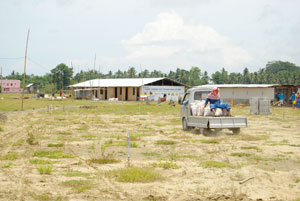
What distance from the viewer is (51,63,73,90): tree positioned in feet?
332

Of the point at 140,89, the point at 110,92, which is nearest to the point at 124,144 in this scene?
the point at 140,89

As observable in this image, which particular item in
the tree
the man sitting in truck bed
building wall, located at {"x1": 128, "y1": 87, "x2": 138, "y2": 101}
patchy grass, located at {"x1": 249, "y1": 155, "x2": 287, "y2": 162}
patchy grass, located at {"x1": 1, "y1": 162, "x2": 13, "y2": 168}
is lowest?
patchy grass, located at {"x1": 1, "y1": 162, "x2": 13, "y2": 168}

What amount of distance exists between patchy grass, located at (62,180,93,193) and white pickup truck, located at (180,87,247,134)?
26.3 ft

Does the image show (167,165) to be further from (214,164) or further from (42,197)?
(42,197)

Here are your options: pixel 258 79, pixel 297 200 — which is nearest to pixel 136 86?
pixel 297 200

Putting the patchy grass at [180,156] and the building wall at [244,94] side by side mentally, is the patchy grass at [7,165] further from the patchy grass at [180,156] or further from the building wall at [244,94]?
the building wall at [244,94]

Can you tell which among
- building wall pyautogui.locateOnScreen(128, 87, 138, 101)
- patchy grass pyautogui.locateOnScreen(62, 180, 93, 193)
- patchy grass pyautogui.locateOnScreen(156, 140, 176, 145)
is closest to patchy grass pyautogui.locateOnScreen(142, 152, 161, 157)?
patchy grass pyautogui.locateOnScreen(156, 140, 176, 145)

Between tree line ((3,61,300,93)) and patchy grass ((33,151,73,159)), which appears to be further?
tree line ((3,61,300,93))

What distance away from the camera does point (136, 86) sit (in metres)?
58.1

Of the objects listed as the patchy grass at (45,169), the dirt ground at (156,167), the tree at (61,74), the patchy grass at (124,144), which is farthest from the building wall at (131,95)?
the patchy grass at (45,169)

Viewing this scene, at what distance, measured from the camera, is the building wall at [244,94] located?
45781 mm

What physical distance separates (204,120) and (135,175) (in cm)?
749

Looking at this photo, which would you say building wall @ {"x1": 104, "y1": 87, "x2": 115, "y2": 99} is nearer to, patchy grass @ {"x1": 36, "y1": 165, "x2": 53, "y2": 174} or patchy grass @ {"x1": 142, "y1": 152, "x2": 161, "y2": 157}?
patchy grass @ {"x1": 142, "y1": 152, "x2": 161, "y2": 157}

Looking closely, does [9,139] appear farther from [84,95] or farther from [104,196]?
[84,95]
